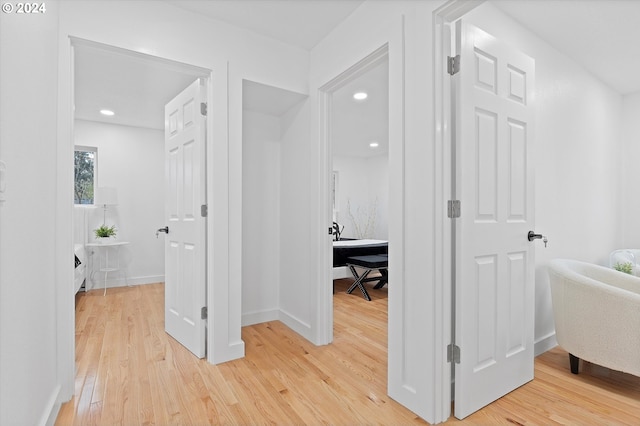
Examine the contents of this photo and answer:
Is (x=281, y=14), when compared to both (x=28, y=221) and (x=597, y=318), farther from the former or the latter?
(x=597, y=318)

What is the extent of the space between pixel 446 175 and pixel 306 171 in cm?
143

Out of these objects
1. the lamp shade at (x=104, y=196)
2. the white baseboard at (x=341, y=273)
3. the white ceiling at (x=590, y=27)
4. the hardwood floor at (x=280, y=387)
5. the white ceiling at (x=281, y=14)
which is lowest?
the hardwood floor at (x=280, y=387)

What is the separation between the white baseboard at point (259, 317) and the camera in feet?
10.3

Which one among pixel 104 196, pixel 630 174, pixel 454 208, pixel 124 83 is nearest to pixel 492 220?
pixel 454 208

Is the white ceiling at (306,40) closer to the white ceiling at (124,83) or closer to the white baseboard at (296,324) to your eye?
the white ceiling at (124,83)

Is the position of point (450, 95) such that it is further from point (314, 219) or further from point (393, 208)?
point (314, 219)

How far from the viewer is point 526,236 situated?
2.04 meters

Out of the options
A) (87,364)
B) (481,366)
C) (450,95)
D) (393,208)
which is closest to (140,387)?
(87,364)

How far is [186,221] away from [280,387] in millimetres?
1422

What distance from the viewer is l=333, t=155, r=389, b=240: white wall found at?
25.4 ft

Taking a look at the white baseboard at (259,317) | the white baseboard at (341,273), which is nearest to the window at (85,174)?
the white baseboard at (259,317)

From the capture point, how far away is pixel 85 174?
4898 mm

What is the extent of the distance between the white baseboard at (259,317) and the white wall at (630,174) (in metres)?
3.96

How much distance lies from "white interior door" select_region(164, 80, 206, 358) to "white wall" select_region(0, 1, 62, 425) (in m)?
0.83
